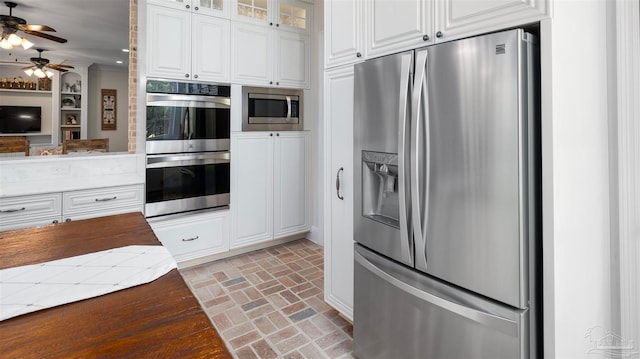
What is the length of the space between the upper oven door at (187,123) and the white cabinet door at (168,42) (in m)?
0.22

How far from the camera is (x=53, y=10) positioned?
395cm

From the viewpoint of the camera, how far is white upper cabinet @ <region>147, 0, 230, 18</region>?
2.95 m

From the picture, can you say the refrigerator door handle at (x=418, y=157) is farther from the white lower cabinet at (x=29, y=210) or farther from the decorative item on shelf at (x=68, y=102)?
the decorative item on shelf at (x=68, y=102)

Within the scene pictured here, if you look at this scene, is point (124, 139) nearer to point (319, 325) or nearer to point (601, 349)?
point (319, 325)

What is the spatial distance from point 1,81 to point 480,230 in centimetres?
614

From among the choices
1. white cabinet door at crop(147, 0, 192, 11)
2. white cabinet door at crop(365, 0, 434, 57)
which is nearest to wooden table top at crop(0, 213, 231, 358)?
white cabinet door at crop(365, 0, 434, 57)

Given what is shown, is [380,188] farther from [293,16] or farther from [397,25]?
[293,16]

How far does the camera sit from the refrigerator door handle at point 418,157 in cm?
141

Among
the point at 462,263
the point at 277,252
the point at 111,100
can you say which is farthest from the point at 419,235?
the point at 111,100

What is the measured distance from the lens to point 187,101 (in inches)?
122

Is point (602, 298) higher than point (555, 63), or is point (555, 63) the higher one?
point (555, 63)

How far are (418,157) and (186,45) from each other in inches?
99.6

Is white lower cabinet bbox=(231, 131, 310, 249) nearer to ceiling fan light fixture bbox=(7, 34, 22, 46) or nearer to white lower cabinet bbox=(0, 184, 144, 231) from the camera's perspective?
white lower cabinet bbox=(0, 184, 144, 231)

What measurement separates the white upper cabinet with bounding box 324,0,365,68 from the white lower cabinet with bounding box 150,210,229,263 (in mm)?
1969
